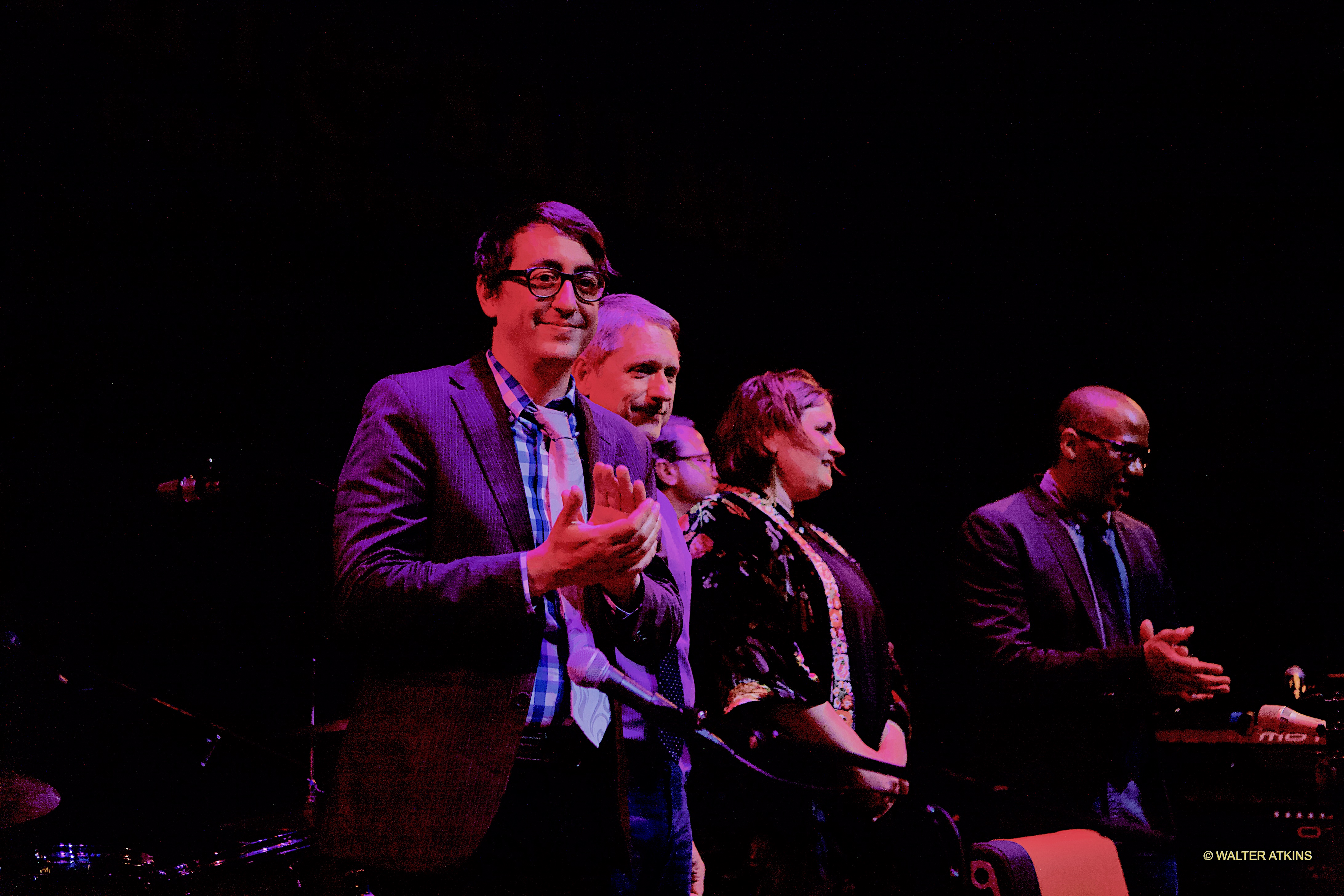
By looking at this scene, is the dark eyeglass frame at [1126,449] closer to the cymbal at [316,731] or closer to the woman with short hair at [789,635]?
the woman with short hair at [789,635]

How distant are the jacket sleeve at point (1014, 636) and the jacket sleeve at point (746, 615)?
0.87 meters

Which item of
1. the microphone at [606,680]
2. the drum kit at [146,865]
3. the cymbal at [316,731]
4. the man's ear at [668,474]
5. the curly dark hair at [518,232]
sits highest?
the curly dark hair at [518,232]

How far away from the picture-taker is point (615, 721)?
1.37 meters

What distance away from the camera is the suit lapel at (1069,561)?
285cm

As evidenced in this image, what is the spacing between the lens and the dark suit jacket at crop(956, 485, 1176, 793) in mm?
2646

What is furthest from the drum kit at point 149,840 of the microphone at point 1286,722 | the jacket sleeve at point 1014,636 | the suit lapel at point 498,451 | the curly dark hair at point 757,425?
the microphone at point 1286,722

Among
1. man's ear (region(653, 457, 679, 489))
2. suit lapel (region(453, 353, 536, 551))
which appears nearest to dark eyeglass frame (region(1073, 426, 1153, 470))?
man's ear (region(653, 457, 679, 489))

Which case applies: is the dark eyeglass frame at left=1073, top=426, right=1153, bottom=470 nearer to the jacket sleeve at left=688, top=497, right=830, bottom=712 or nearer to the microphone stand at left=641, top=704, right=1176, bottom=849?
the jacket sleeve at left=688, top=497, right=830, bottom=712

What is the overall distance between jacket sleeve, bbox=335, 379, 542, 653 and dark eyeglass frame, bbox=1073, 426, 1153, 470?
240 centimetres

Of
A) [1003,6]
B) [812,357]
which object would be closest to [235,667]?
[812,357]

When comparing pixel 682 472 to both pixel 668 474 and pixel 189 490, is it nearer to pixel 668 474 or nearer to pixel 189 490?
pixel 668 474

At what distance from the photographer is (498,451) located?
4.72 feet

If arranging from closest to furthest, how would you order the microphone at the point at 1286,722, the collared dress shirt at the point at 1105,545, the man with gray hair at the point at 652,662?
the man with gray hair at the point at 652,662 < the microphone at the point at 1286,722 < the collared dress shirt at the point at 1105,545

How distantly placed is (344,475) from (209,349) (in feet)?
5.57
